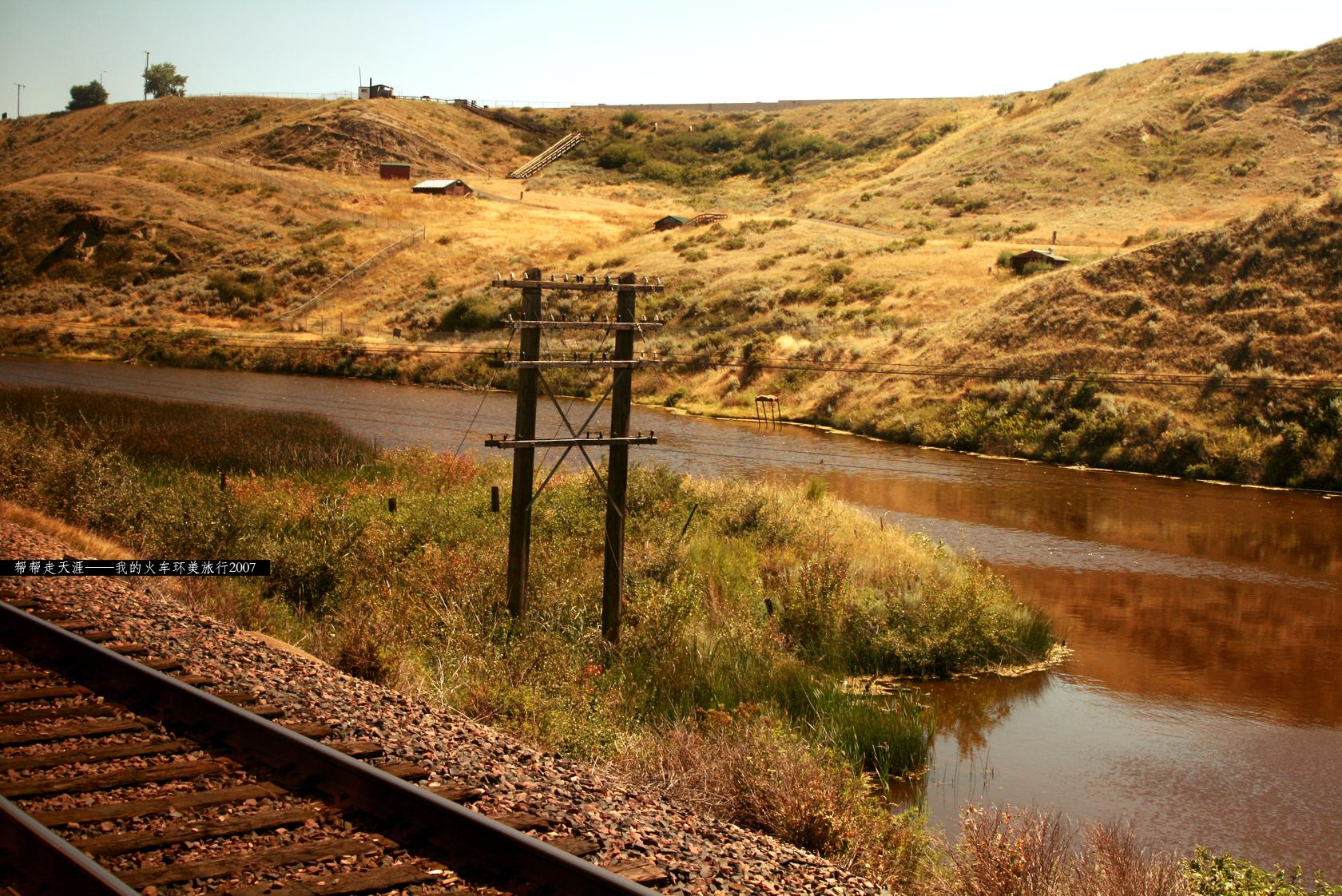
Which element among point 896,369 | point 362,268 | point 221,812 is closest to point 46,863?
point 221,812

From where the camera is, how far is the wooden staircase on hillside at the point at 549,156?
382ft

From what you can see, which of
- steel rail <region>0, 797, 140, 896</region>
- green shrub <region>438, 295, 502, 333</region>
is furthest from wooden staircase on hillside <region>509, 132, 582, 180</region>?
steel rail <region>0, 797, 140, 896</region>

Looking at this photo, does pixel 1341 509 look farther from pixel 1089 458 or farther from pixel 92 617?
pixel 92 617

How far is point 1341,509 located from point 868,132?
100541mm

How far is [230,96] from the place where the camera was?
135 m

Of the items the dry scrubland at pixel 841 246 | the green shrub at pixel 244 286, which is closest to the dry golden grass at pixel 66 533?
the dry scrubland at pixel 841 246

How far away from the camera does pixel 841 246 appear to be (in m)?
63.7

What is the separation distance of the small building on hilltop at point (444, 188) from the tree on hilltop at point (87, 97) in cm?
7080

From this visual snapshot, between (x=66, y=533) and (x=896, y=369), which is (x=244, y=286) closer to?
(x=896, y=369)

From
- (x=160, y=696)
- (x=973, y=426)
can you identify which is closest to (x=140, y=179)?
(x=973, y=426)

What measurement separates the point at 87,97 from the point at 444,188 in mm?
81846

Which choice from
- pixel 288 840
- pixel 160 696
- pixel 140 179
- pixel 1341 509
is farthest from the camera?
pixel 140 179

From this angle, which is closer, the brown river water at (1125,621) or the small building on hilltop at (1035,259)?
the brown river water at (1125,621)

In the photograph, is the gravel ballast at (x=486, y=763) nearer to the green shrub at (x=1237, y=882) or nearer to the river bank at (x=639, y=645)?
the river bank at (x=639, y=645)
